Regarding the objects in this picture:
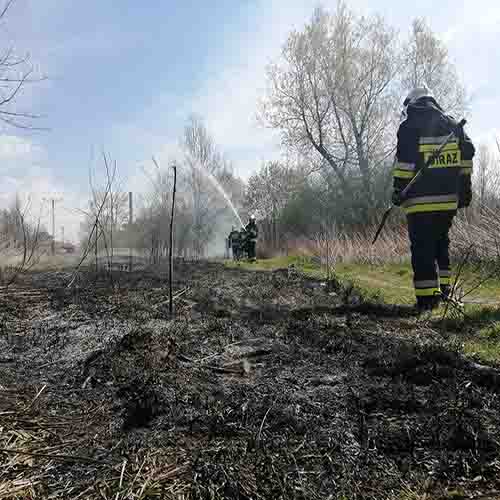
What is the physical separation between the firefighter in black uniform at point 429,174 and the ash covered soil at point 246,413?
124 cm

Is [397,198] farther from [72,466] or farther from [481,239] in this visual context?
[481,239]

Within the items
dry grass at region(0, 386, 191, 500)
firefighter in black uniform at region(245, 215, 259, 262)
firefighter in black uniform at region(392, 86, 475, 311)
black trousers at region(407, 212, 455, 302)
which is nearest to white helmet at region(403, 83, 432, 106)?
firefighter in black uniform at region(392, 86, 475, 311)

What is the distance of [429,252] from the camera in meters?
4.29

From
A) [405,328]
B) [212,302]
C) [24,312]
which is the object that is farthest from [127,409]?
[24,312]

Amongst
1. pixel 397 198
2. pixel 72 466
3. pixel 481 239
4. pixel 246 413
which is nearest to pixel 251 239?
pixel 481 239

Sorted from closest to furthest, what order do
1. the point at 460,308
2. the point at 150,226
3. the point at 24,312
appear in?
the point at 460,308
the point at 24,312
the point at 150,226

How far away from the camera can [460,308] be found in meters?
3.81

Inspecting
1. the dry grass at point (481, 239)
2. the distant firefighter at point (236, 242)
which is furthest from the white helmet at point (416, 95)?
the distant firefighter at point (236, 242)

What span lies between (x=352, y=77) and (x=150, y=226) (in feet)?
43.5

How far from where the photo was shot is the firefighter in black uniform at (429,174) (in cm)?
434

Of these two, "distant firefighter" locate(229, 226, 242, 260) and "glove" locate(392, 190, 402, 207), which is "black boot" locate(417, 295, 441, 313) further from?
"distant firefighter" locate(229, 226, 242, 260)

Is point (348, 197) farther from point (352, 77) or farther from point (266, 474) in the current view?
point (266, 474)

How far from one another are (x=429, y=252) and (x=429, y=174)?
82 centimetres

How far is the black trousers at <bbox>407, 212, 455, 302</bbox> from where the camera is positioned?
164 inches
